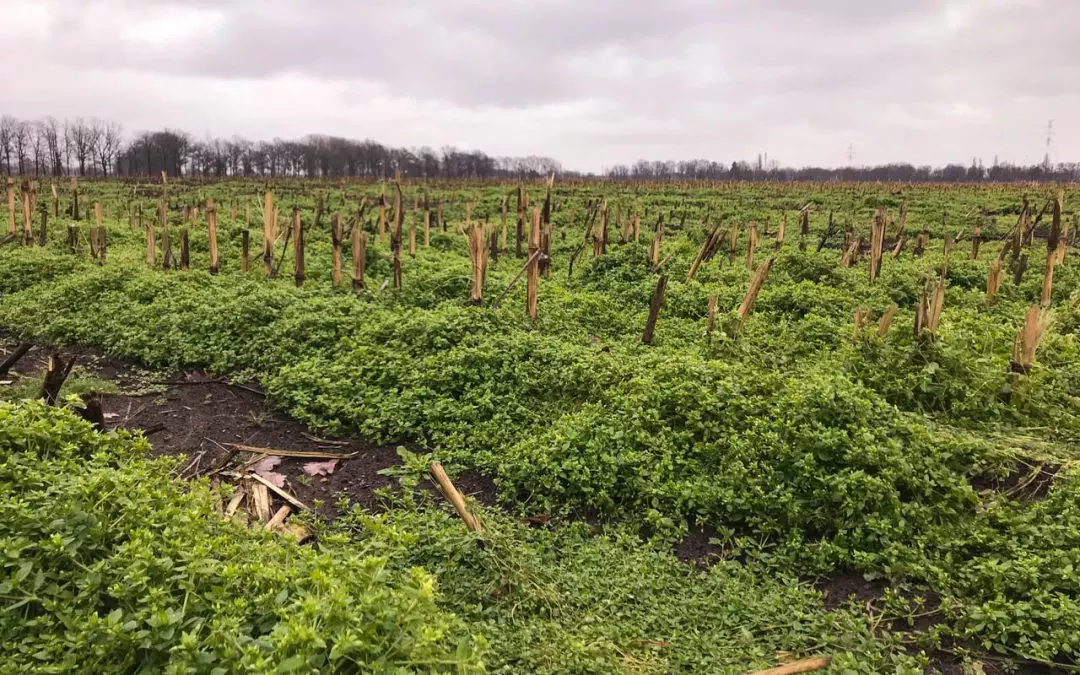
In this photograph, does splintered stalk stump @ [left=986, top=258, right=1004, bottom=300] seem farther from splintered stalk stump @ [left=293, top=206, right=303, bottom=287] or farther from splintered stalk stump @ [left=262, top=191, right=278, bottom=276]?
splintered stalk stump @ [left=262, top=191, right=278, bottom=276]

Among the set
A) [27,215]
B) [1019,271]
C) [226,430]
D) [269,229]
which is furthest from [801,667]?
[27,215]

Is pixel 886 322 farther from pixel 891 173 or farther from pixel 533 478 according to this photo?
pixel 891 173

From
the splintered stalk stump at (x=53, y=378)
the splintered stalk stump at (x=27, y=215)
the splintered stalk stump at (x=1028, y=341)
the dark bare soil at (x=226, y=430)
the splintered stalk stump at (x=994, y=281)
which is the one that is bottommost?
the dark bare soil at (x=226, y=430)

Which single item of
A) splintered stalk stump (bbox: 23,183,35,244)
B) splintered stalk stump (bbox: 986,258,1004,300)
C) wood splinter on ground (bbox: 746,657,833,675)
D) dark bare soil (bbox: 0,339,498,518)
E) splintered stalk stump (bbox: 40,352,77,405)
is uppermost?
splintered stalk stump (bbox: 23,183,35,244)

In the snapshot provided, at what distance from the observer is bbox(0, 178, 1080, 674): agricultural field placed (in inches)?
122

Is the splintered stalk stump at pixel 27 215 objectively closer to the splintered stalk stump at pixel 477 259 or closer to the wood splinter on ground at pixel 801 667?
the splintered stalk stump at pixel 477 259

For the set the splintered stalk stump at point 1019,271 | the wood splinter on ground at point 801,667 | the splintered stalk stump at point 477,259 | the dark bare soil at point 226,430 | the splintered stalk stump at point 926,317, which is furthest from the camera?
the splintered stalk stump at point 1019,271

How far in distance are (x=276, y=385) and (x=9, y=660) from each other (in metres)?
5.29

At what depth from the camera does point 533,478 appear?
5895 mm

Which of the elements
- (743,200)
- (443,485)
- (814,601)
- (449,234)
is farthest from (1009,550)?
(743,200)

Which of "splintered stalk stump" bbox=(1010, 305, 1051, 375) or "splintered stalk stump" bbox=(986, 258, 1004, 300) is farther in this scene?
"splintered stalk stump" bbox=(986, 258, 1004, 300)

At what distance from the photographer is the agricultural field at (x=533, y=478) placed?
3.09 meters

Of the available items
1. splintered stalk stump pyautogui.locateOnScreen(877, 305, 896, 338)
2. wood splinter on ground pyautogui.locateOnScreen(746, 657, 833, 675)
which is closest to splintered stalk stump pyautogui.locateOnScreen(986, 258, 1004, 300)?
splintered stalk stump pyautogui.locateOnScreen(877, 305, 896, 338)

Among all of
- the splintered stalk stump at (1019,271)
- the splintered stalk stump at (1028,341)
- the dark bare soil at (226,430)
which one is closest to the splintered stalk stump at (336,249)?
the dark bare soil at (226,430)
